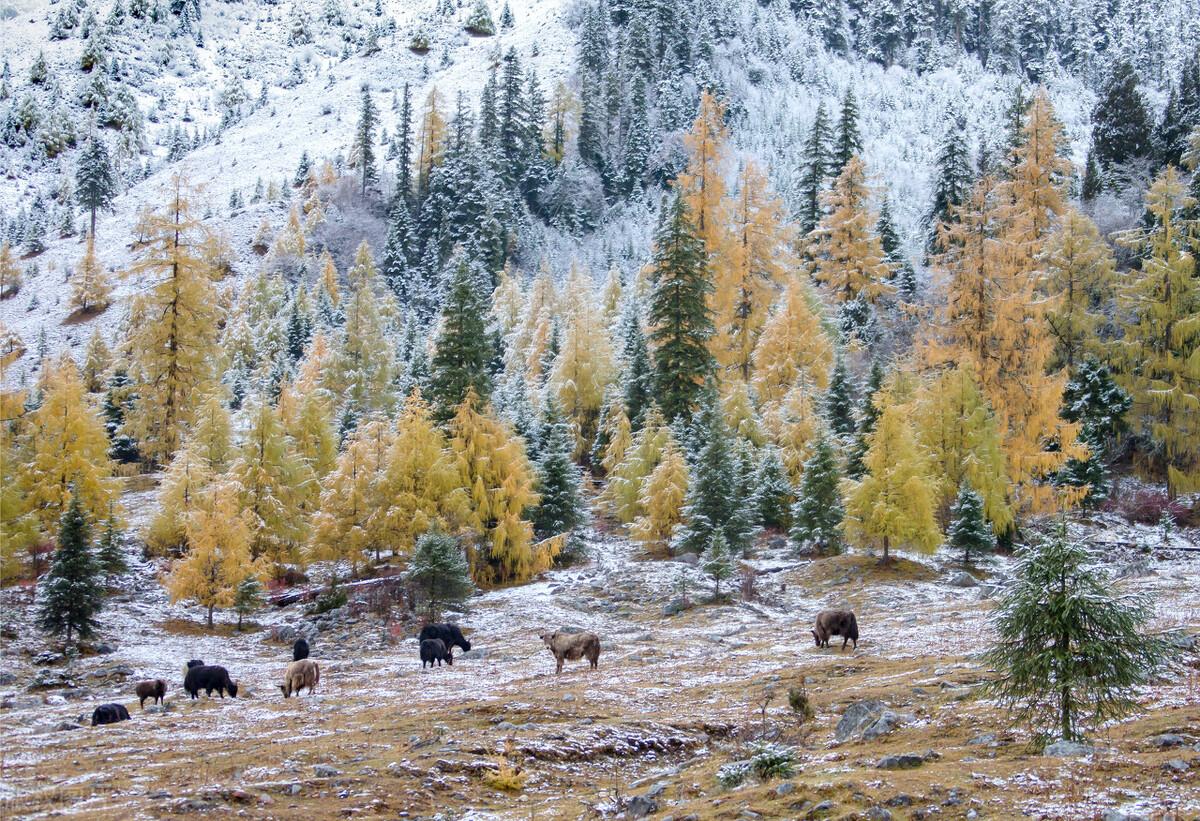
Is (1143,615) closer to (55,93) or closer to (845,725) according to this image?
(845,725)

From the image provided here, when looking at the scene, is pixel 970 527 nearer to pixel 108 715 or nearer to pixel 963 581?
pixel 963 581

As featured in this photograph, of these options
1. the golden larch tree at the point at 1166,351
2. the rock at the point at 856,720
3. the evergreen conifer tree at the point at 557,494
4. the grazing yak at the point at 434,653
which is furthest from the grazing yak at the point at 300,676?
the golden larch tree at the point at 1166,351

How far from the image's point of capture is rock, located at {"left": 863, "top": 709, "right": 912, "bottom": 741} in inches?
550

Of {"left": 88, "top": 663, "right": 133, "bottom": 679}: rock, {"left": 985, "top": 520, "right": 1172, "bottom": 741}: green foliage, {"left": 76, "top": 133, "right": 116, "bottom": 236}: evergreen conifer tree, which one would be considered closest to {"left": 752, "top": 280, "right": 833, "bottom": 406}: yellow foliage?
{"left": 88, "top": 663, "right": 133, "bottom": 679}: rock

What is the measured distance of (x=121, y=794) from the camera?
12.4 meters

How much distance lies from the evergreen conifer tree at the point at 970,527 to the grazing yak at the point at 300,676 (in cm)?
2522

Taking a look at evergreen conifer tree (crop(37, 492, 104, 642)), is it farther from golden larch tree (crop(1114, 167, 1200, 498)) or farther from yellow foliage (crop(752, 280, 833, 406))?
golden larch tree (crop(1114, 167, 1200, 498))

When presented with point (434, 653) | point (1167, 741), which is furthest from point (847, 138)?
point (1167, 741)

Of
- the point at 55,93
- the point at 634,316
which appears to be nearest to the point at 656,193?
the point at 634,316

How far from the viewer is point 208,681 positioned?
21938 millimetres

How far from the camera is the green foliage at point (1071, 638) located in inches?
446

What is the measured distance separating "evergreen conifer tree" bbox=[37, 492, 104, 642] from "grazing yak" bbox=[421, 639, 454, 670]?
10.3 meters

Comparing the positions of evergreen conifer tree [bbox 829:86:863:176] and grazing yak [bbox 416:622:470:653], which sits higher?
evergreen conifer tree [bbox 829:86:863:176]

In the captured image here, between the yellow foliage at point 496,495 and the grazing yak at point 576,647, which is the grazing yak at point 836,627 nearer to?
the grazing yak at point 576,647
